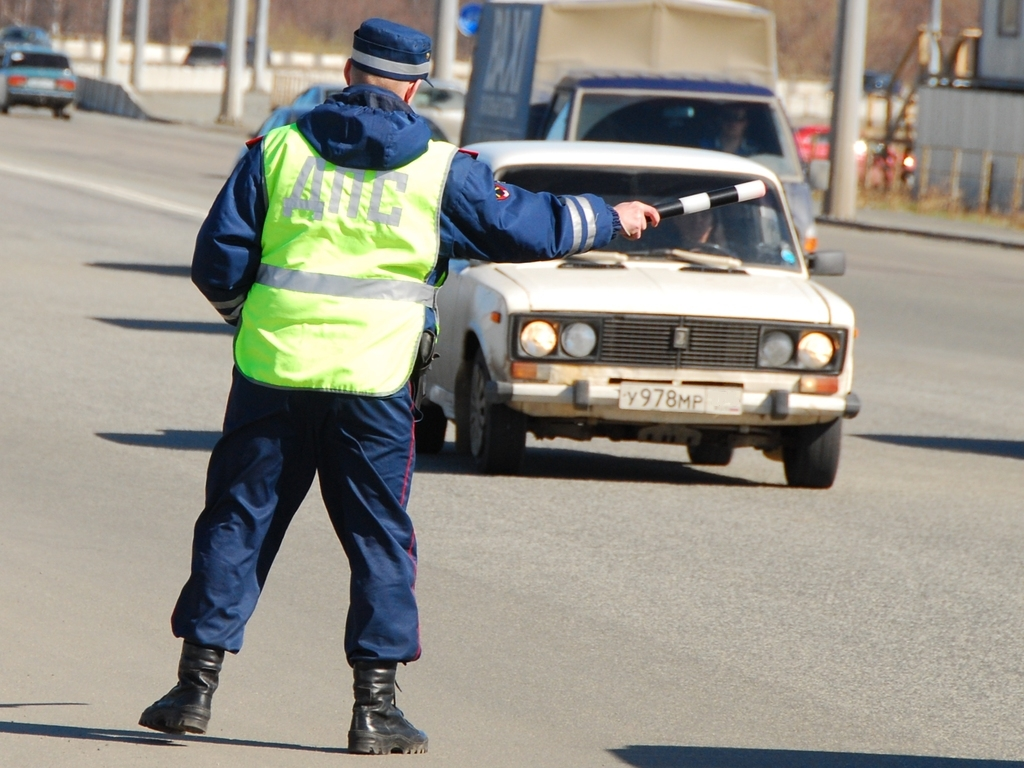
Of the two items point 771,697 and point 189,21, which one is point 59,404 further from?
point 189,21

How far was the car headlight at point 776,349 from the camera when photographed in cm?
941

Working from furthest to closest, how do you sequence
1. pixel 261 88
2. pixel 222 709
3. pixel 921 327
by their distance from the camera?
pixel 261 88
pixel 921 327
pixel 222 709

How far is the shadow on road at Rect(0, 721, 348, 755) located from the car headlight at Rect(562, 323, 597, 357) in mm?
4426

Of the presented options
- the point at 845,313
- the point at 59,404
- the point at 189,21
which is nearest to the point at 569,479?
the point at 845,313

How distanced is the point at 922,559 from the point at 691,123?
29.1 ft

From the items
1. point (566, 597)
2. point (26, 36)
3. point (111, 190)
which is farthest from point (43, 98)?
point (566, 597)

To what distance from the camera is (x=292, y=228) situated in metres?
4.98

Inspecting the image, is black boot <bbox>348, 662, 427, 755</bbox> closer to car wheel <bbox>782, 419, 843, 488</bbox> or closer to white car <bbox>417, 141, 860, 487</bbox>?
white car <bbox>417, 141, 860, 487</bbox>

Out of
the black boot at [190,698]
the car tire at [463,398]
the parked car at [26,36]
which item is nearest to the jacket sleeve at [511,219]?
the black boot at [190,698]

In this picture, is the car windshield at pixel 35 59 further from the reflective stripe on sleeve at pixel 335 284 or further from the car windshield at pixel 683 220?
the reflective stripe on sleeve at pixel 335 284

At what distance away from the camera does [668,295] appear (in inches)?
369

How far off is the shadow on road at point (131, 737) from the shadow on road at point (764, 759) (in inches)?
29.5

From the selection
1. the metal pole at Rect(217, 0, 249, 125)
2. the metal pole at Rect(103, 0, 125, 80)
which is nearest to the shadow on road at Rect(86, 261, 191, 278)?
the metal pole at Rect(217, 0, 249, 125)

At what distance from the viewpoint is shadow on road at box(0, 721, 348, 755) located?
5.09 metres
